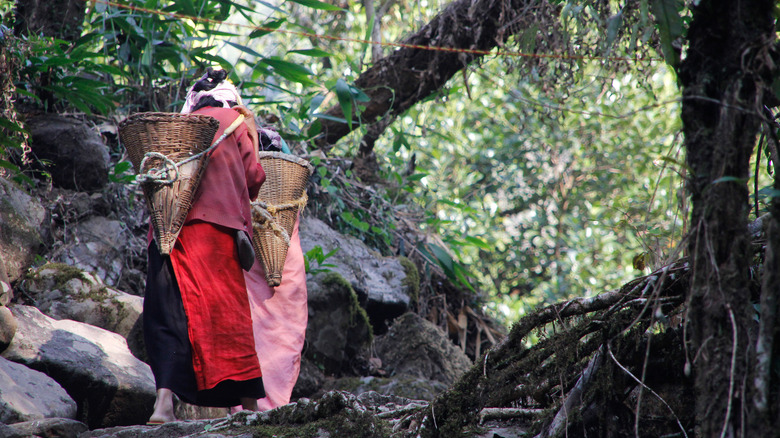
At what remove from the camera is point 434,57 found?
5734mm

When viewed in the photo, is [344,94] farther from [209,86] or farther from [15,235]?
[15,235]

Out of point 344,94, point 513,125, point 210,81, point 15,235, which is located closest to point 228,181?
point 210,81

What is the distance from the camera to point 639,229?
2311mm

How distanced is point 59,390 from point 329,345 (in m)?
2.25

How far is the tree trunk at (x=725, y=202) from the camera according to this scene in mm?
1305

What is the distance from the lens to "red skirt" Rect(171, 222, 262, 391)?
284 centimetres

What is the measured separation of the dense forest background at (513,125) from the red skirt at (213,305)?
1.11 meters

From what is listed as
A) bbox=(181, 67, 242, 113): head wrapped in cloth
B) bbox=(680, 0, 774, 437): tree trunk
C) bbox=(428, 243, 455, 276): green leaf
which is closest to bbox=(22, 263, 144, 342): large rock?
bbox=(181, 67, 242, 113): head wrapped in cloth

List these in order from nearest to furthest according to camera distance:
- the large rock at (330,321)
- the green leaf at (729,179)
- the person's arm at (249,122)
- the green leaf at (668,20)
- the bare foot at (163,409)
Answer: the green leaf at (729,179)
the green leaf at (668,20)
the bare foot at (163,409)
the person's arm at (249,122)
the large rock at (330,321)

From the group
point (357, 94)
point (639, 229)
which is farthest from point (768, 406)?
point (357, 94)

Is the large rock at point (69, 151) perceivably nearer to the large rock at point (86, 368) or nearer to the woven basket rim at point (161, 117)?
the large rock at point (86, 368)

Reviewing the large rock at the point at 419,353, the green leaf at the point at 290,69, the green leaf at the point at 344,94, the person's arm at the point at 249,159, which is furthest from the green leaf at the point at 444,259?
the person's arm at the point at 249,159

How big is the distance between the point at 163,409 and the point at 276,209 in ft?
4.36

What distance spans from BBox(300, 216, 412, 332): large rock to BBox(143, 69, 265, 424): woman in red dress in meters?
2.18
